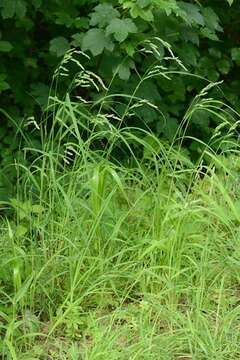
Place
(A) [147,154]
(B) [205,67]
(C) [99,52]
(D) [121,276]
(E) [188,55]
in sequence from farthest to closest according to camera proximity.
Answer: (B) [205,67]
(E) [188,55]
(A) [147,154]
(C) [99,52]
(D) [121,276]

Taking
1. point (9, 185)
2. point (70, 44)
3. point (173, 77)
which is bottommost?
point (9, 185)

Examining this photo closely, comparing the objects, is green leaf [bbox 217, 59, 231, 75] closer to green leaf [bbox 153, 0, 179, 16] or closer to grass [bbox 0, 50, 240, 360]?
green leaf [bbox 153, 0, 179, 16]

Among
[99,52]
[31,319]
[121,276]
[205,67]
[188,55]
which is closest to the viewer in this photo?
[31,319]

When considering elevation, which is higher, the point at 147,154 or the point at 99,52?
the point at 99,52

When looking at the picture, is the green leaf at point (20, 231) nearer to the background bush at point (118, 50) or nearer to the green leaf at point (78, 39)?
the background bush at point (118, 50)

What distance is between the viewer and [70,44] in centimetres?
396

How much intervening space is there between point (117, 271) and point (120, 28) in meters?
1.28

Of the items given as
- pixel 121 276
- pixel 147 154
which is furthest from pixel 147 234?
pixel 147 154

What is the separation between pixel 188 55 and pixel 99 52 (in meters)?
0.80

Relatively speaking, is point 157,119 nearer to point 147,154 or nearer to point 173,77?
point 173,77

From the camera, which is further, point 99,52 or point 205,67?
point 205,67

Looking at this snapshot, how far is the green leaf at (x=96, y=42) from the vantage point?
3.66 meters

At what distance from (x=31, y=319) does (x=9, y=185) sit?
1128mm

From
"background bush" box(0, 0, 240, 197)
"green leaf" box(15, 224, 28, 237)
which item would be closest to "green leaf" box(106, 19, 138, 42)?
"background bush" box(0, 0, 240, 197)
